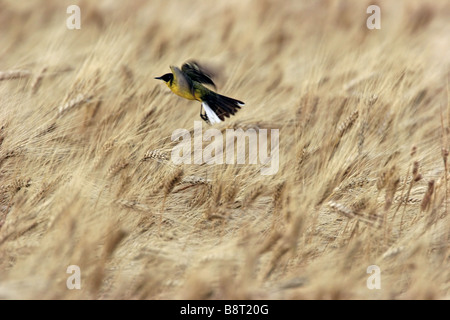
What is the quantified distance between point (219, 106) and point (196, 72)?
0.21 metres

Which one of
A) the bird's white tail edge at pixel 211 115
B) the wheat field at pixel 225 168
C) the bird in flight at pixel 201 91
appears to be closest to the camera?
the wheat field at pixel 225 168

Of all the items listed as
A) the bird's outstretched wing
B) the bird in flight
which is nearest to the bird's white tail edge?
the bird in flight

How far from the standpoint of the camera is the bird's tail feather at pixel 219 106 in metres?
2.68

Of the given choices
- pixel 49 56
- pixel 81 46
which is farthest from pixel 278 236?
pixel 81 46

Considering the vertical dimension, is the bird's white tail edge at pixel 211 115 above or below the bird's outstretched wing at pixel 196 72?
below

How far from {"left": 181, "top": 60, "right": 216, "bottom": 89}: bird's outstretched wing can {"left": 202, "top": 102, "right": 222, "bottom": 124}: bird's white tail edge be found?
12 cm

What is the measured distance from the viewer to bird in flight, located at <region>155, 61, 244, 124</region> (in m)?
2.48

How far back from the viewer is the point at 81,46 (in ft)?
11.0

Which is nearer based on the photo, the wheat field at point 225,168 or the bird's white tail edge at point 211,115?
the wheat field at point 225,168

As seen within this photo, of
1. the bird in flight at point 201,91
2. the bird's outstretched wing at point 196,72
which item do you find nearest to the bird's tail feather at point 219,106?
the bird in flight at point 201,91

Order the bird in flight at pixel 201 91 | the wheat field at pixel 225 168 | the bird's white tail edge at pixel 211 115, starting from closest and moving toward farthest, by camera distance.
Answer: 1. the wheat field at pixel 225 168
2. the bird in flight at pixel 201 91
3. the bird's white tail edge at pixel 211 115

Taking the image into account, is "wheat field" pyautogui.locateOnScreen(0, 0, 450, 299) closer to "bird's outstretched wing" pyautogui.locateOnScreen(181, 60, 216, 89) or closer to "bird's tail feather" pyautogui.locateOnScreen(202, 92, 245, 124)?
"bird's tail feather" pyautogui.locateOnScreen(202, 92, 245, 124)

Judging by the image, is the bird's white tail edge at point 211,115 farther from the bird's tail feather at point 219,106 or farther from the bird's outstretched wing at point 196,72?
the bird's outstretched wing at point 196,72

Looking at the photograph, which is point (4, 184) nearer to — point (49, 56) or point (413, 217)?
point (49, 56)
